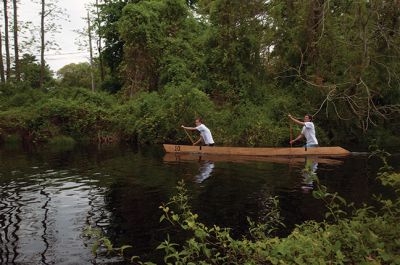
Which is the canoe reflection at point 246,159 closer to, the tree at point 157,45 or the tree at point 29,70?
the tree at point 157,45

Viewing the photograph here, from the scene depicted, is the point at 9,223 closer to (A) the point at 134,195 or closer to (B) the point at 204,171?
(A) the point at 134,195

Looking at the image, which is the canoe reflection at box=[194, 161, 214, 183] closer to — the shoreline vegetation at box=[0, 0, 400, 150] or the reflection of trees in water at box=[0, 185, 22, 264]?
the reflection of trees in water at box=[0, 185, 22, 264]

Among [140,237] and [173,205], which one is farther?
[173,205]

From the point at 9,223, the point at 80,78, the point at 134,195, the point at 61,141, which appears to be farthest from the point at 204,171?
the point at 80,78

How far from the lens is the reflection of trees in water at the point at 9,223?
8027 mm

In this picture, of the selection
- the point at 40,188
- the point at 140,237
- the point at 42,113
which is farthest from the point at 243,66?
the point at 140,237

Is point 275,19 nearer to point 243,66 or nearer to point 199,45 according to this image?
point 243,66

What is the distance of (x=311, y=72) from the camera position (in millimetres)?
30938

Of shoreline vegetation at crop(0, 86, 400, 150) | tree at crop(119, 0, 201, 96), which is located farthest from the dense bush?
tree at crop(119, 0, 201, 96)

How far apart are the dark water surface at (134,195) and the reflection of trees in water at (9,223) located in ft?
0.06

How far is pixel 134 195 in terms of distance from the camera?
1301cm

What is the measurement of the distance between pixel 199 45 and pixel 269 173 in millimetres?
23899

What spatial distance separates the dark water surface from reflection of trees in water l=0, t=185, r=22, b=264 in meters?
0.02

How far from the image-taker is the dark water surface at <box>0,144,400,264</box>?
28.9 feet
